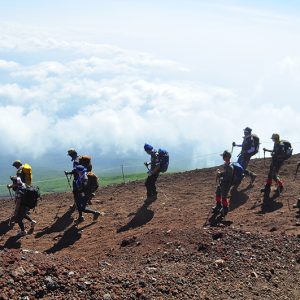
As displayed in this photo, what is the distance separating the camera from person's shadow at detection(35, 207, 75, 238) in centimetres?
1704

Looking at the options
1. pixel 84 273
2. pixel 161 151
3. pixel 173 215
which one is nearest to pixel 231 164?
pixel 173 215

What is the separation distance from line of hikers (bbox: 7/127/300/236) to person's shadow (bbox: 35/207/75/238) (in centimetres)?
41

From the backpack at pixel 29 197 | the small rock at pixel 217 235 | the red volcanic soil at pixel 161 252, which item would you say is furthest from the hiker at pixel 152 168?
the small rock at pixel 217 235

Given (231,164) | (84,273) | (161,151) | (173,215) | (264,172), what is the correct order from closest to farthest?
1. (84,273)
2. (231,164)
3. (173,215)
4. (161,151)
5. (264,172)

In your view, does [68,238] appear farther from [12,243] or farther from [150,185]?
[150,185]

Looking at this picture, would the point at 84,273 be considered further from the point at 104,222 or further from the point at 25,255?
the point at 104,222

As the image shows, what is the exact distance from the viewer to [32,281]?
30.3 feet

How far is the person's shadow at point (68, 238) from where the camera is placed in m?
14.9

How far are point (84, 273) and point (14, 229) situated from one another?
28.2ft

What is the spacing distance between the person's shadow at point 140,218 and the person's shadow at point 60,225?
249cm

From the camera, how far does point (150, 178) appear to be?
2017 cm

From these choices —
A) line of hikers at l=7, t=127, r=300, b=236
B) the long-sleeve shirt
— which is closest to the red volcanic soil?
line of hikers at l=7, t=127, r=300, b=236

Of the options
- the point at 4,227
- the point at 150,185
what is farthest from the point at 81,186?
the point at 150,185

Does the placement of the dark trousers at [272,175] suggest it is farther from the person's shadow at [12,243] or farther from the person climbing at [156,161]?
the person's shadow at [12,243]
